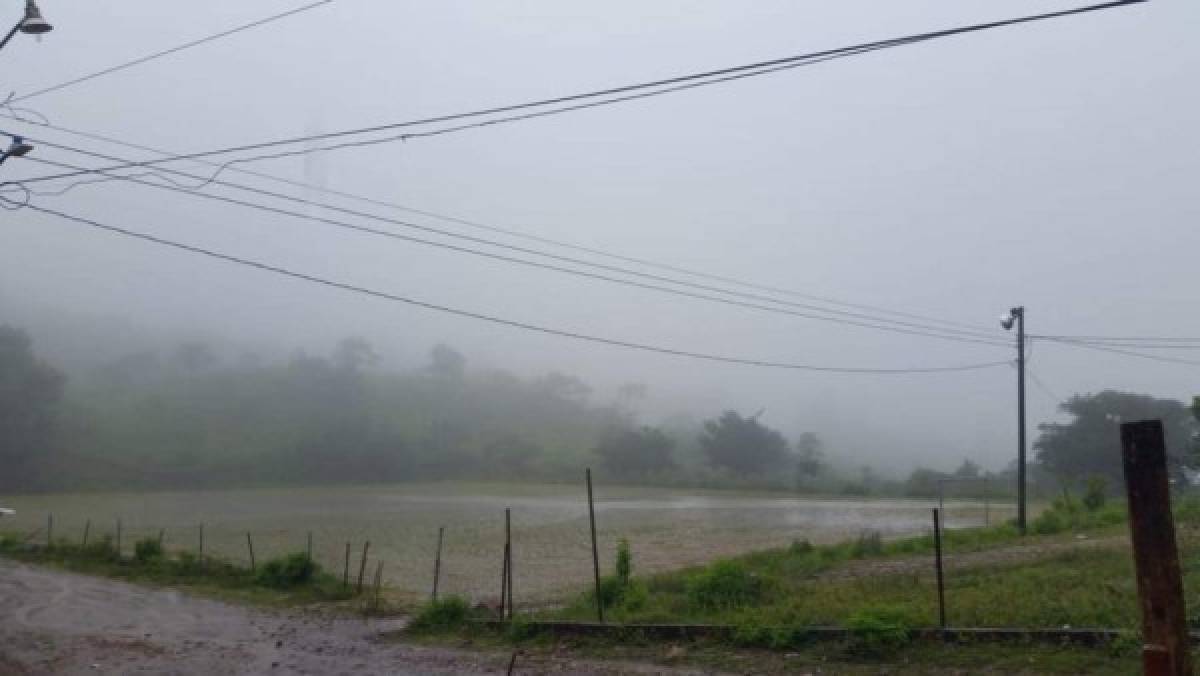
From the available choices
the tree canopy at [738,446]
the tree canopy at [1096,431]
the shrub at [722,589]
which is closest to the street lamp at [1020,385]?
the shrub at [722,589]

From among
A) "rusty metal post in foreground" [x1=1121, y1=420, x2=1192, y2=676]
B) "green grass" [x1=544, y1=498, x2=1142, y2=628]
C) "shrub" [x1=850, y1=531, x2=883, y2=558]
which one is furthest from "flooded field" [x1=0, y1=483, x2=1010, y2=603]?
"rusty metal post in foreground" [x1=1121, y1=420, x2=1192, y2=676]

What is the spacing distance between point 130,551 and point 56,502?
141 feet

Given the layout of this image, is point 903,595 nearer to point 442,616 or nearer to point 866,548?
point 442,616

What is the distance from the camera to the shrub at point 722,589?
16328mm

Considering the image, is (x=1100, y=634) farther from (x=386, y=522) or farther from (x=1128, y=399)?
(x=1128, y=399)

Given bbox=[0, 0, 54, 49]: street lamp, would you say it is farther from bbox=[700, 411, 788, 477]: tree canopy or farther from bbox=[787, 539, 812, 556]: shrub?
bbox=[700, 411, 788, 477]: tree canopy

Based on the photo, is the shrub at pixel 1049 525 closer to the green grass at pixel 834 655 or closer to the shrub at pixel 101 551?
the green grass at pixel 834 655

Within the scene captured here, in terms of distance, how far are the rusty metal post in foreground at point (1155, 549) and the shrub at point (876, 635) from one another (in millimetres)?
7613

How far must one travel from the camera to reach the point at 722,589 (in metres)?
16.5

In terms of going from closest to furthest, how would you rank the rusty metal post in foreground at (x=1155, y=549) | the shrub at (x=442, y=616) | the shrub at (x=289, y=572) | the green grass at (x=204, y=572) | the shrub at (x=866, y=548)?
1. the rusty metal post in foreground at (x=1155, y=549)
2. the shrub at (x=442, y=616)
3. the green grass at (x=204, y=572)
4. the shrub at (x=289, y=572)
5. the shrub at (x=866, y=548)

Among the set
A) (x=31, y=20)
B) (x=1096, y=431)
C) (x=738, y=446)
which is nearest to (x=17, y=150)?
(x=31, y=20)

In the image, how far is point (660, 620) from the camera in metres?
15.6

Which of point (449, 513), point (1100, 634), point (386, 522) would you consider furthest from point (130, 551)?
point (1100, 634)

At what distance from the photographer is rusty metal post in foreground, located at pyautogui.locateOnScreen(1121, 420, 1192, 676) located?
4.79 metres
